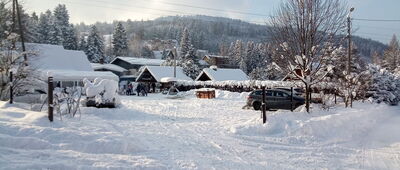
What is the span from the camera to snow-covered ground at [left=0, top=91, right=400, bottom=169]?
6746 millimetres

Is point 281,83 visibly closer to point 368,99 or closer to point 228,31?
point 368,99

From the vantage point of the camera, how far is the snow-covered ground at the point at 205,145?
675cm

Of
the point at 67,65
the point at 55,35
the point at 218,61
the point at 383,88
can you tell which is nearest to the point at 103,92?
the point at 383,88

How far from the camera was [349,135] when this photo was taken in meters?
10.8

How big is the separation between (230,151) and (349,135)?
4623mm

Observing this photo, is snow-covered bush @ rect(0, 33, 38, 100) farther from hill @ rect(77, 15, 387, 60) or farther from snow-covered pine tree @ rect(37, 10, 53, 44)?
hill @ rect(77, 15, 387, 60)

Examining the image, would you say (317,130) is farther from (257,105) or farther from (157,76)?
(157,76)

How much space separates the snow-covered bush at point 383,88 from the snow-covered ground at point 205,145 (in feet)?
37.2

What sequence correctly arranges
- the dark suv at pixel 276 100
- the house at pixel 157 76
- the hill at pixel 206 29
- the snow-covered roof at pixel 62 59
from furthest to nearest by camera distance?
the hill at pixel 206 29 < the house at pixel 157 76 < the snow-covered roof at pixel 62 59 < the dark suv at pixel 276 100

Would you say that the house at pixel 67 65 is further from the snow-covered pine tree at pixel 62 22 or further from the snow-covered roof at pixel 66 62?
the snow-covered pine tree at pixel 62 22

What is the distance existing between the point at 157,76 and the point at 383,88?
30.9m

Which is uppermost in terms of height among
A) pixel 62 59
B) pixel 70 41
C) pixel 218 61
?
pixel 70 41

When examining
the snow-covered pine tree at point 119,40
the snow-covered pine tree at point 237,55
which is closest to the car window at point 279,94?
the snow-covered pine tree at point 237,55

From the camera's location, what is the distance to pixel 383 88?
23.0m
